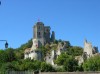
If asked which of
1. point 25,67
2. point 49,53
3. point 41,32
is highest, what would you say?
point 41,32

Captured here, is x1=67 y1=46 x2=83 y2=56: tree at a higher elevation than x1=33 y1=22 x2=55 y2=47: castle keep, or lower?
lower

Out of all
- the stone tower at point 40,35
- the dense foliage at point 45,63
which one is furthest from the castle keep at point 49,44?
the dense foliage at point 45,63

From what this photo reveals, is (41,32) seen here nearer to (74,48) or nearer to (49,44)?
(49,44)

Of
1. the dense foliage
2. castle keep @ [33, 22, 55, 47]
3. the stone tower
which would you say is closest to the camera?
the dense foliage

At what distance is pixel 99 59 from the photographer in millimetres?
112750

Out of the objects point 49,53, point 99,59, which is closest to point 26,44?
point 49,53

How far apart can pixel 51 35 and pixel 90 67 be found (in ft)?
227

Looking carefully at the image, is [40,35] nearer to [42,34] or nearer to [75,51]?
[42,34]

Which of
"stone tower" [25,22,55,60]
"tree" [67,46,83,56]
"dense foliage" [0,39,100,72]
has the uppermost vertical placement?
"stone tower" [25,22,55,60]

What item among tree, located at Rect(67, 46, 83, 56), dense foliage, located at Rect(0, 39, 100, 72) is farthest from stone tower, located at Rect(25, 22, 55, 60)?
tree, located at Rect(67, 46, 83, 56)

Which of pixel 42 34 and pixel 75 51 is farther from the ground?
pixel 42 34

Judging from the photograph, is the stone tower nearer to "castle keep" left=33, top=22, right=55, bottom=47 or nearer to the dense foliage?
"castle keep" left=33, top=22, right=55, bottom=47

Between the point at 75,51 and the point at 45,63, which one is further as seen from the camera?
the point at 75,51

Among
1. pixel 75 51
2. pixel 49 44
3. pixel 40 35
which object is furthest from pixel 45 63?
pixel 40 35
